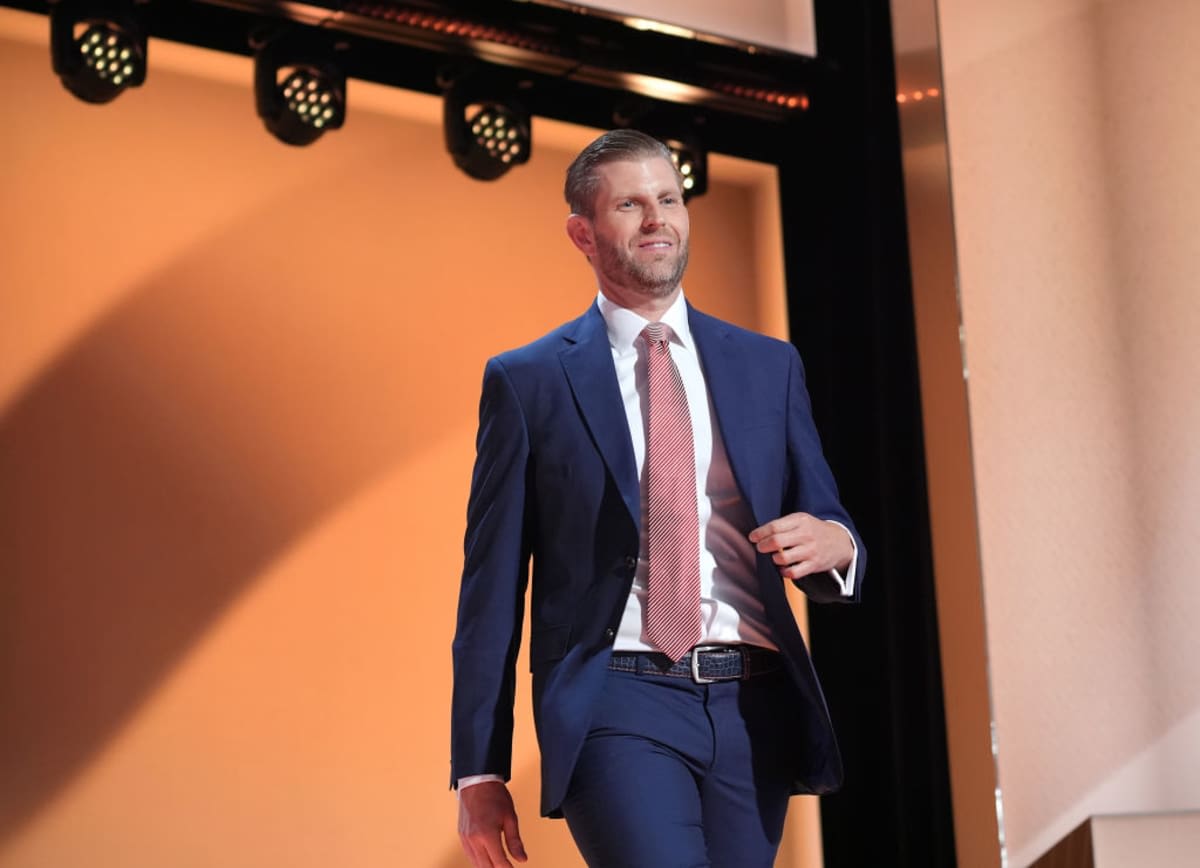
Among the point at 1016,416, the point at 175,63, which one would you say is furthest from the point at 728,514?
the point at 175,63

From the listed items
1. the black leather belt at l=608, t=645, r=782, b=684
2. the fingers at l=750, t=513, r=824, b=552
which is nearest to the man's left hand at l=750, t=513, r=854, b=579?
the fingers at l=750, t=513, r=824, b=552

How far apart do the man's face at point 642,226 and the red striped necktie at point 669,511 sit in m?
0.07

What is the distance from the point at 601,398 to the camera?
184 cm

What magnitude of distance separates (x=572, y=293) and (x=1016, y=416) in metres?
1.27

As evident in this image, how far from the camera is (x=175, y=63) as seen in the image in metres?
3.80

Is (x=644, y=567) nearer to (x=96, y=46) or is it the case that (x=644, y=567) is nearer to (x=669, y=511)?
(x=669, y=511)

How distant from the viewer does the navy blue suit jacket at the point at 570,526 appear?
172 centimetres

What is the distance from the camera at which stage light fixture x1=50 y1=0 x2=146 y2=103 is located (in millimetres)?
3285

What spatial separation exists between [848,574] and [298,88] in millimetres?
2254

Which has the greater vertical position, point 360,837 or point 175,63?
point 175,63

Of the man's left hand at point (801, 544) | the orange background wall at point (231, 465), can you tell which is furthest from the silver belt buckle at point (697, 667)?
the orange background wall at point (231, 465)

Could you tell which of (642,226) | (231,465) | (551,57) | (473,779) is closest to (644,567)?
(473,779)

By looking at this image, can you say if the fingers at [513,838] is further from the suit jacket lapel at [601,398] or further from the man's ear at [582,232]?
the man's ear at [582,232]

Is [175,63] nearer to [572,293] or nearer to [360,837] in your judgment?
[572,293]
